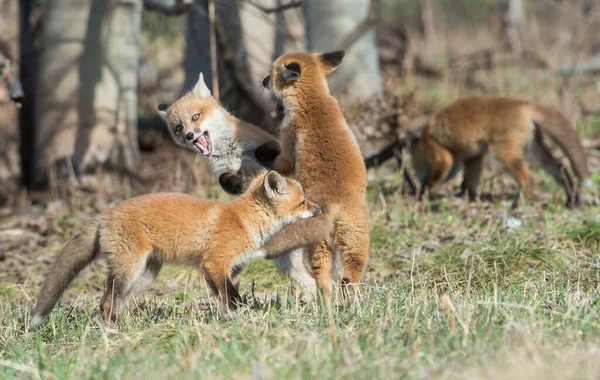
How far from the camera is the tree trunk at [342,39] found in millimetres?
11711

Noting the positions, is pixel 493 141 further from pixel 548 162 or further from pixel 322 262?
pixel 322 262

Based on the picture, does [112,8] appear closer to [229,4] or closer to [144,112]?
[229,4]

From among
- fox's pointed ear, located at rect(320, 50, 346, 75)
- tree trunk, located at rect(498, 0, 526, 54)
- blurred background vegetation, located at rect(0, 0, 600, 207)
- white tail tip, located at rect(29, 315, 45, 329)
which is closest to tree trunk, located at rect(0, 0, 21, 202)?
blurred background vegetation, located at rect(0, 0, 600, 207)

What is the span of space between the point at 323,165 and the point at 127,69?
6168 mm

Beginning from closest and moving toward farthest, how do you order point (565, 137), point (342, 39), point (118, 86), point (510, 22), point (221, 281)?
point (221, 281)
point (565, 137)
point (118, 86)
point (342, 39)
point (510, 22)

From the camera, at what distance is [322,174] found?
6.27 meters

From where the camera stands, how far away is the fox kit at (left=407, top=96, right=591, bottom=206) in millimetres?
10102

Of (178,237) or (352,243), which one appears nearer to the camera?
(178,237)

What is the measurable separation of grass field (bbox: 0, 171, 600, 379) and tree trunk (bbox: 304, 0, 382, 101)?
3.43m

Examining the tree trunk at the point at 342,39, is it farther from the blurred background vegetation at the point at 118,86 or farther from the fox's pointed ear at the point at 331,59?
the fox's pointed ear at the point at 331,59

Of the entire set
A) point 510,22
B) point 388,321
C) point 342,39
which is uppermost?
point 510,22

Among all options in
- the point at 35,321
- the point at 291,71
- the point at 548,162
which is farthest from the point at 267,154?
the point at 548,162

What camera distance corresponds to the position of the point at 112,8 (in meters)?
11.6

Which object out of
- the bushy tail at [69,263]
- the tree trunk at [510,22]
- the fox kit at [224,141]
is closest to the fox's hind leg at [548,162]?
the fox kit at [224,141]
